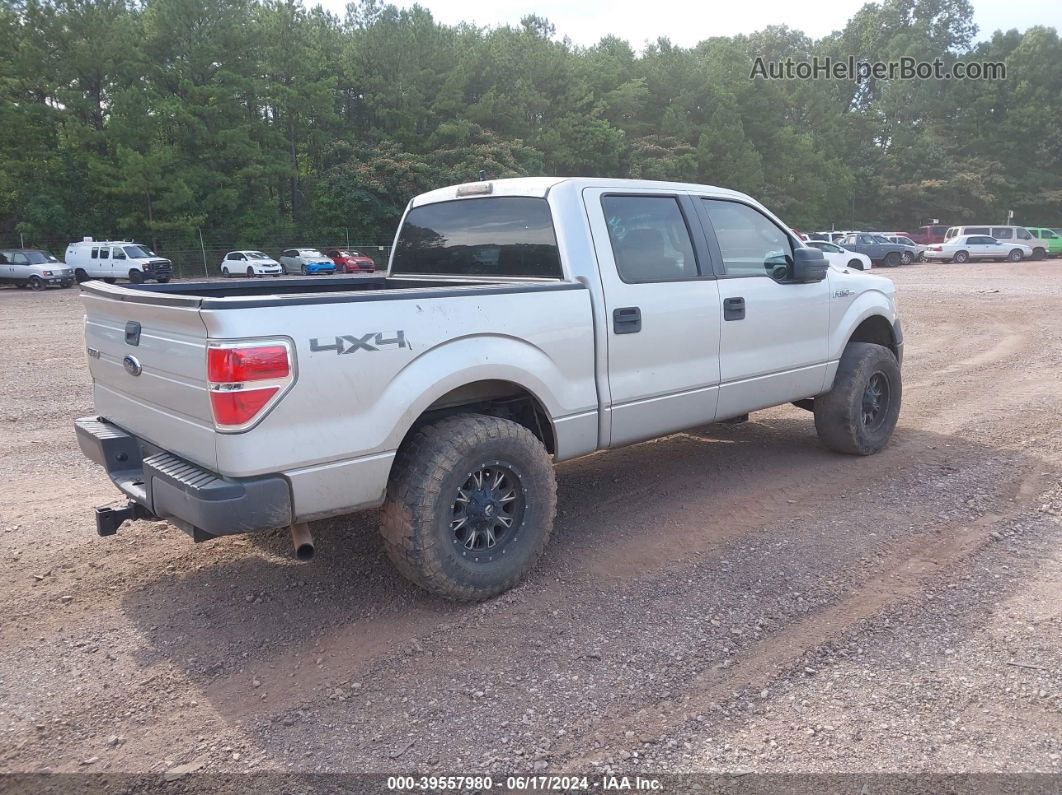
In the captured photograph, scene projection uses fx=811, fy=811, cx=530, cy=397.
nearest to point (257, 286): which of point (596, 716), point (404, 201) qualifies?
point (596, 716)

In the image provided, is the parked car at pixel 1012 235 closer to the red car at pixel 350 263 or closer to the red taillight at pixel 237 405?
the red car at pixel 350 263

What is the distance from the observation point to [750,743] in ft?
9.43

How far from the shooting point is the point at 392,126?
152 feet

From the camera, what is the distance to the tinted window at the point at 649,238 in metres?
4.63

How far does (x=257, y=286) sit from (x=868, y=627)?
3866 millimetres

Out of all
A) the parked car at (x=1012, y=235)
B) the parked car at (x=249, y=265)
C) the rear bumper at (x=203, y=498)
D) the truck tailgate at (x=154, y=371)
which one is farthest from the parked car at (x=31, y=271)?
the parked car at (x=1012, y=235)

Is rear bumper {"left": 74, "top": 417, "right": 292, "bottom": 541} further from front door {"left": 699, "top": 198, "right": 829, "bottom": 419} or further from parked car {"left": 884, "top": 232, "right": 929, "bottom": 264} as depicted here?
parked car {"left": 884, "top": 232, "right": 929, "bottom": 264}

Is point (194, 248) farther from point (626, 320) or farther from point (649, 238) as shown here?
point (626, 320)

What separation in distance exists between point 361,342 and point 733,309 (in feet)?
8.64

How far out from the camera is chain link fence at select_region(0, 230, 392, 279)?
38.3 meters

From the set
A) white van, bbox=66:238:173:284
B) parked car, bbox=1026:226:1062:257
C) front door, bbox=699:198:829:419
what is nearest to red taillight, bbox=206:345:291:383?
front door, bbox=699:198:829:419

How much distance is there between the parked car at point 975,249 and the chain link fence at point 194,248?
2739 cm

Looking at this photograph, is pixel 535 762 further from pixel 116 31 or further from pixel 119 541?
pixel 116 31

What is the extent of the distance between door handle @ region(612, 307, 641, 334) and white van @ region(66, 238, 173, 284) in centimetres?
3059
